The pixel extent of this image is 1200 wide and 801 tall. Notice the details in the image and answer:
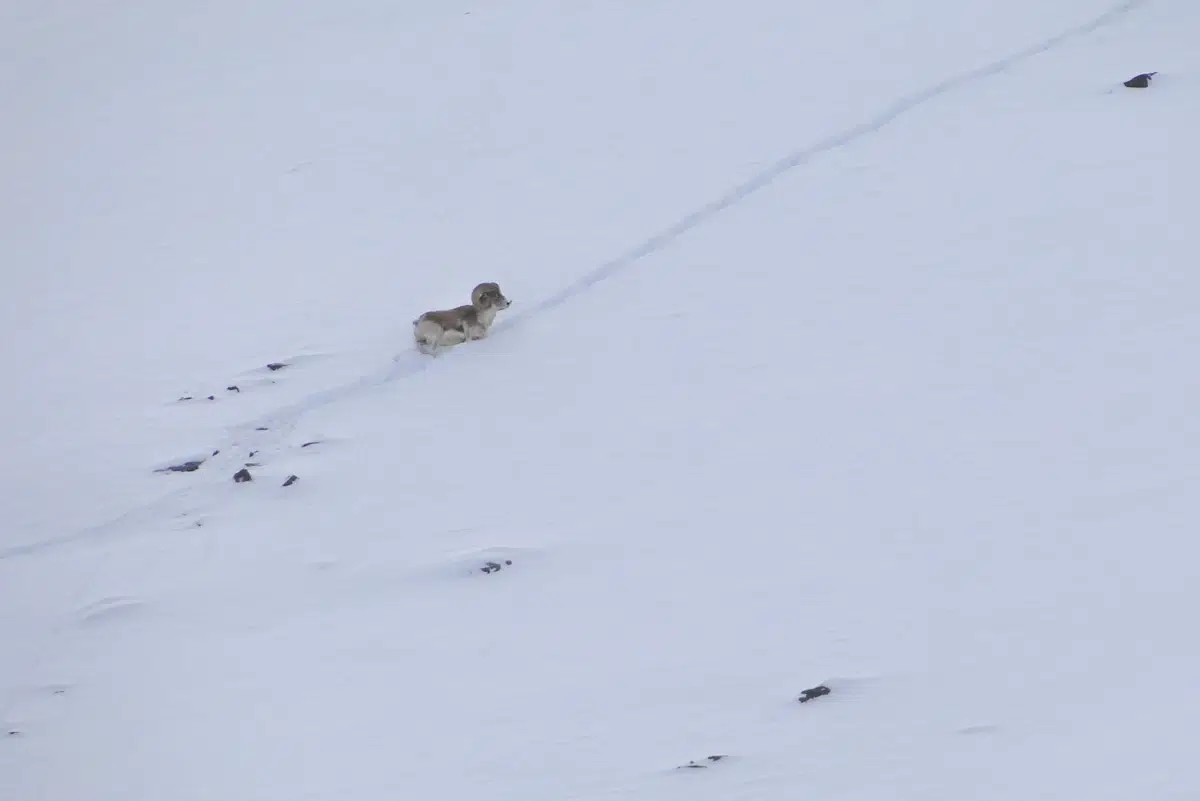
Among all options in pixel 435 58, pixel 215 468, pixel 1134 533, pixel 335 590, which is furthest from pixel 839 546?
pixel 435 58

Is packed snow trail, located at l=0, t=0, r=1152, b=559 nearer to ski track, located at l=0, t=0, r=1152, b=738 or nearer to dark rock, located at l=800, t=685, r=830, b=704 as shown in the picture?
ski track, located at l=0, t=0, r=1152, b=738

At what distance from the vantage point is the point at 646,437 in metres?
6.04

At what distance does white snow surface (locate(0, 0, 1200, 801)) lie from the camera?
437 centimetres

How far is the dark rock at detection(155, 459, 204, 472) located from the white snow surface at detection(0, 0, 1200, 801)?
8 cm

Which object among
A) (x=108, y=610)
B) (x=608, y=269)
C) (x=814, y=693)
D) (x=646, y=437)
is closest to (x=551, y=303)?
(x=608, y=269)

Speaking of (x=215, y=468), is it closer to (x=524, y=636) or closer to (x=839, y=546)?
(x=524, y=636)

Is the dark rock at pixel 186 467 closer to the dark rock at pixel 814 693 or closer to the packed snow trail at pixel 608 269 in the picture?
the packed snow trail at pixel 608 269

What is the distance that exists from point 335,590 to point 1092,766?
299cm

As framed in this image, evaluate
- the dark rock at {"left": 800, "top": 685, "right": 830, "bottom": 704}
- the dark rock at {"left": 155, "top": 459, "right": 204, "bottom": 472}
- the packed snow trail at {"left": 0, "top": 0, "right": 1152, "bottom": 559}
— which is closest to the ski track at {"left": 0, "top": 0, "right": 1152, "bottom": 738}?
the packed snow trail at {"left": 0, "top": 0, "right": 1152, "bottom": 559}

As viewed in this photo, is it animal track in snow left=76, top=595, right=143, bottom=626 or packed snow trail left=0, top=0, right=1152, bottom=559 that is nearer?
animal track in snow left=76, top=595, right=143, bottom=626

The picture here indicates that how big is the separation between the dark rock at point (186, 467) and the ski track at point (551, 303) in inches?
5.5

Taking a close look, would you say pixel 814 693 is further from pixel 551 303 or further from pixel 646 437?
pixel 551 303

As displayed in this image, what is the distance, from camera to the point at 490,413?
21.2 ft

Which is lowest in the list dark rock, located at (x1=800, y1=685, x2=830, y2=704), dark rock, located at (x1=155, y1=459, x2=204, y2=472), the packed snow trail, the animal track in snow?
dark rock, located at (x1=800, y1=685, x2=830, y2=704)
